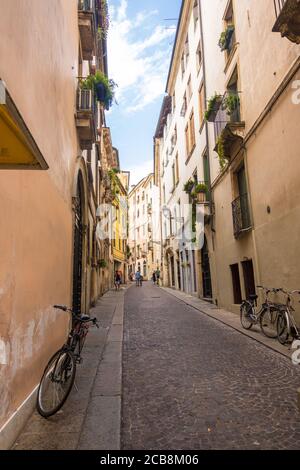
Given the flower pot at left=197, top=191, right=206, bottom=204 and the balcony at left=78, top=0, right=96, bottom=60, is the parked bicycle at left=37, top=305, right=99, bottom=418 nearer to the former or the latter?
the balcony at left=78, top=0, right=96, bottom=60

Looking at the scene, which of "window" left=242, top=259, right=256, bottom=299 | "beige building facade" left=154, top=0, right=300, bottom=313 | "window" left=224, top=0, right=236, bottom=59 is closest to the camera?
"beige building facade" left=154, top=0, right=300, bottom=313

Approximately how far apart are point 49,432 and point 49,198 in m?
3.16

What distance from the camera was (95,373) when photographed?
17.1ft

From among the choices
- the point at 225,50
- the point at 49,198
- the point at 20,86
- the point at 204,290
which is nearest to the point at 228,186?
the point at 225,50

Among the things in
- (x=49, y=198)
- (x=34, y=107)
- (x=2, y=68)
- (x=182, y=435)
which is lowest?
(x=182, y=435)

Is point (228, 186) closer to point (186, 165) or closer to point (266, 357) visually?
point (266, 357)

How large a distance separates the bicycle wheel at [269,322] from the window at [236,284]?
3373mm

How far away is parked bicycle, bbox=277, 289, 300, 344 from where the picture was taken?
21.0 ft

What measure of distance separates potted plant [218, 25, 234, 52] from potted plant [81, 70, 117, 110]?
456 centimetres

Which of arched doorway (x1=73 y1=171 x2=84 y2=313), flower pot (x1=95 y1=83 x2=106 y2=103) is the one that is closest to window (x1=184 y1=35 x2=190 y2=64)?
flower pot (x1=95 y1=83 x2=106 y2=103)

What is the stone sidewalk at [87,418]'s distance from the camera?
3.13 meters

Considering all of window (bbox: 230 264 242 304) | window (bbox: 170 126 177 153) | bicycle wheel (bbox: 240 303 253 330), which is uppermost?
window (bbox: 170 126 177 153)

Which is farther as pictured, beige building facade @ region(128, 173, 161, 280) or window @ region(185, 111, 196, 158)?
beige building facade @ region(128, 173, 161, 280)

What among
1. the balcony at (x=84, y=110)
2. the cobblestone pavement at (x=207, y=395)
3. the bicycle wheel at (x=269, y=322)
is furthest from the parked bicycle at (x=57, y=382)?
the balcony at (x=84, y=110)
